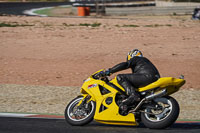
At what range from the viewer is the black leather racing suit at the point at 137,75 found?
287 inches

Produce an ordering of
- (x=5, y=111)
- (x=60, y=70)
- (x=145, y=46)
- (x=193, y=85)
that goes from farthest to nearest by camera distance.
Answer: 1. (x=145, y=46)
2. (x=60, y=70)
3. (x=193, y=85)
4. (x=5, y=111)

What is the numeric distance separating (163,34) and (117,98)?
15382 mm

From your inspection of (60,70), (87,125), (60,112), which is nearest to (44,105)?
(60,112)

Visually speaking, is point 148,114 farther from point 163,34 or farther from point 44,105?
point 163,34

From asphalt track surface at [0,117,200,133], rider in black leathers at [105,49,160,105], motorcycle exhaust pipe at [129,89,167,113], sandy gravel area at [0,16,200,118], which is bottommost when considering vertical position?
sandy gravel area at [0,16,200,118]

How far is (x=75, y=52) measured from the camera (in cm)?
1812

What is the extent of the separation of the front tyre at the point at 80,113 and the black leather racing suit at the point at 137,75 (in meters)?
0.80

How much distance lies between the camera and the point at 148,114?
23.7ft

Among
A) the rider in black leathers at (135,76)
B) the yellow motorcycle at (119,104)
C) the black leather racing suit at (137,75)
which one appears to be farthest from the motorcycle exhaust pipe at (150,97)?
the black leather racing suit at (137,75)

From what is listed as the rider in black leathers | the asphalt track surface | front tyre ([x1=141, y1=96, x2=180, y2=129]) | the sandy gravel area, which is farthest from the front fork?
the sandy gravel area

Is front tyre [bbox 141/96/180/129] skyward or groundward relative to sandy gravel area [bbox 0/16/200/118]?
skyward

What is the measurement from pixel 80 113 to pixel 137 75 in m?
1.39

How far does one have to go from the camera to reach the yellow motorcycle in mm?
7039

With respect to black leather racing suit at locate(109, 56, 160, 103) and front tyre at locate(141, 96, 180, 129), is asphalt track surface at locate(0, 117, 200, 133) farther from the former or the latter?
black leather racing suit at locate(109, 56, 160, 103)
